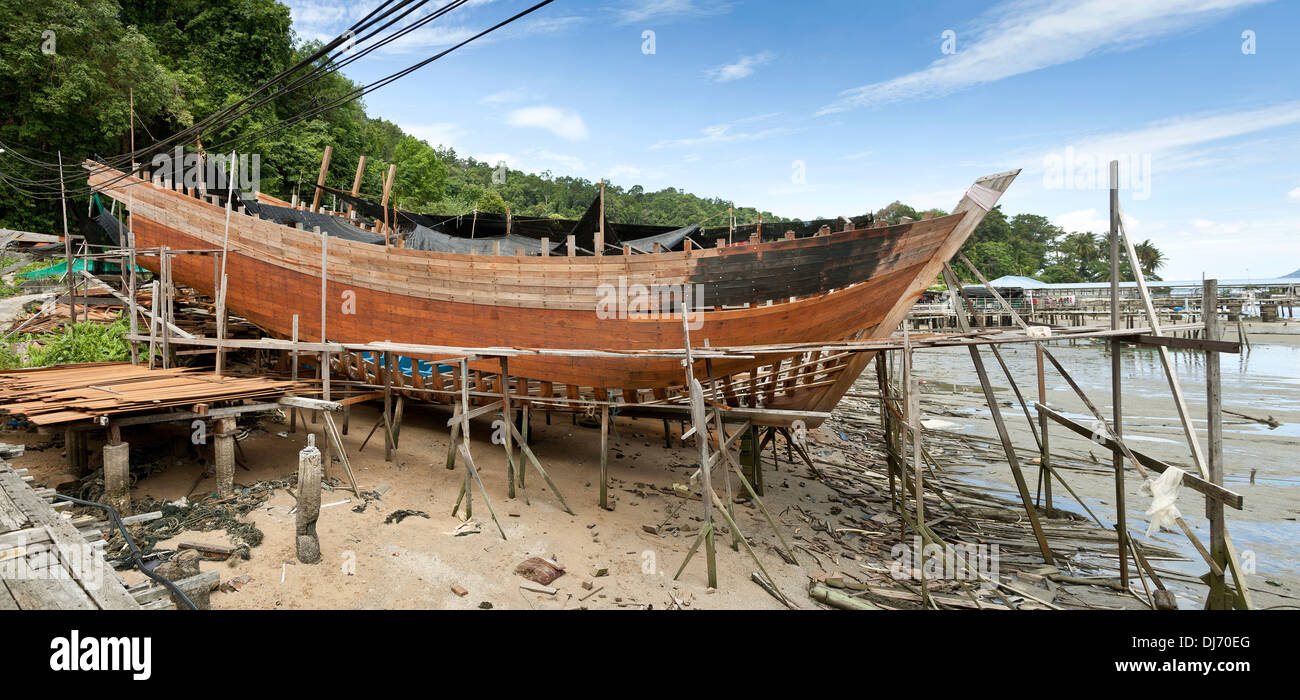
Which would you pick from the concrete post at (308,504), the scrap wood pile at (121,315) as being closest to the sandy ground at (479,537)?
the concrete post at (308,504)

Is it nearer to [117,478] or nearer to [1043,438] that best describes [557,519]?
[117,478]

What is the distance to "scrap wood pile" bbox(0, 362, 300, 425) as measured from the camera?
608 cm

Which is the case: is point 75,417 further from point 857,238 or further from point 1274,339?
point 1274,339

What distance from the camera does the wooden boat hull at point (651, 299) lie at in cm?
734

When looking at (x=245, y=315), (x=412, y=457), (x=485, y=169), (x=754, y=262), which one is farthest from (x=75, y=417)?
(x=485, y=169)

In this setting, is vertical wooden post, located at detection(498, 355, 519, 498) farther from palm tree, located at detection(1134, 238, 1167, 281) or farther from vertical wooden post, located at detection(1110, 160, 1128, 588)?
palm tree, located at detection(1134, 238, 1167, 281)

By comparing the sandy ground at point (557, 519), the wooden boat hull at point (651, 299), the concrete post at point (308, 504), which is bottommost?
the sandy ground at point (557, 519)

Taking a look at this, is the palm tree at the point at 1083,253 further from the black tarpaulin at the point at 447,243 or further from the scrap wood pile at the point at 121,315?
the scrap wood pile at the point at 121,315

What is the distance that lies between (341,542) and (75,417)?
3152 millimetres

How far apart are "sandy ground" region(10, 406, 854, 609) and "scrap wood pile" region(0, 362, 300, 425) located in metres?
1.09

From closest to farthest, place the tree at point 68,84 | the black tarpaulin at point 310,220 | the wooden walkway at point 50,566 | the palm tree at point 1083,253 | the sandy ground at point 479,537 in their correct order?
the wooden walkway at point 50,566 → the sandy ground at point 479,537 → the black tarpaulin at point 310,220 → the tree at point 68,84 → the palm tree at point 1083,253

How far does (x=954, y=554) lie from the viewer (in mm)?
6191

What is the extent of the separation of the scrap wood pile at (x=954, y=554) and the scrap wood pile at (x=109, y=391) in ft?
25.2

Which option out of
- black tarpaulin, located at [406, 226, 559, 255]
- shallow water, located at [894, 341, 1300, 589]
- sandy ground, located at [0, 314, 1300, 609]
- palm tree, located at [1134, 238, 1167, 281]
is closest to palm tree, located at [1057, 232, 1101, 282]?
palm tree, located at [1134, 238, 1167, 281]
